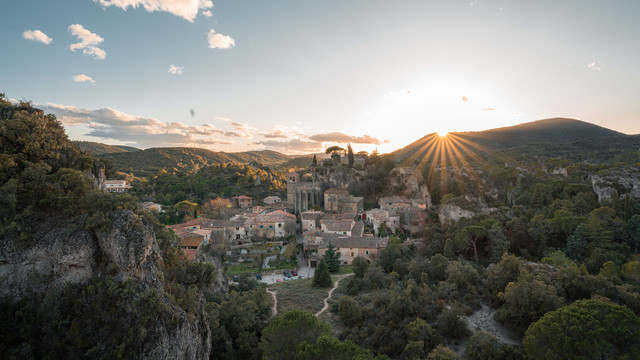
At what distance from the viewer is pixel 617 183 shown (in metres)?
33.2

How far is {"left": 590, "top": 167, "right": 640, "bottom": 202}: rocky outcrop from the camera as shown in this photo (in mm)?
32000

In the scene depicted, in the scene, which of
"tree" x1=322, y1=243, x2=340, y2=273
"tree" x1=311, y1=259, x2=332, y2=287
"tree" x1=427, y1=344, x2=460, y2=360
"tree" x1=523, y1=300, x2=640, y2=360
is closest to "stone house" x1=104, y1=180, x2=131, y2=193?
"tree" x1=322, y1=243, x2=340, y2=273

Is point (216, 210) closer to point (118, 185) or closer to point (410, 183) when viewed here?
point (118, 185)

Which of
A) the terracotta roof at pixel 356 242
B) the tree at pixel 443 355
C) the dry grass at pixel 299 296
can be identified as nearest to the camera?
the tree at pixel 443 355

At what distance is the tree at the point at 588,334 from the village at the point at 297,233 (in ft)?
78.1

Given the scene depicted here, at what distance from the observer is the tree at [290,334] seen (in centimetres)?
1297

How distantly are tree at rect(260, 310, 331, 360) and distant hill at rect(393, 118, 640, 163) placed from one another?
72689 mm

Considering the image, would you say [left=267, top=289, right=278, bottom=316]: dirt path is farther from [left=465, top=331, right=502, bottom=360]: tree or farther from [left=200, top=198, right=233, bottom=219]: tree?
[left=200, top=198, right=233, bottom=219]: tree

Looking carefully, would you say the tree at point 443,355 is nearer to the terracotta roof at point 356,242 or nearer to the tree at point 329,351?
the tree at point 329,351

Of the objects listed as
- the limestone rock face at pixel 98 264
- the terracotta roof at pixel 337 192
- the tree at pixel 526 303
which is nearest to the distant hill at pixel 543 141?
the terracotta roof at pixel 337 192

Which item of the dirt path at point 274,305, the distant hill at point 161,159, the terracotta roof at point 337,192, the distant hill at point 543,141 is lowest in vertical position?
the dirt path at point 274,305

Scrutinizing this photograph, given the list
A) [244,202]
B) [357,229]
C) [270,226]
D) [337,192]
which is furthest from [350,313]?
[244,202]

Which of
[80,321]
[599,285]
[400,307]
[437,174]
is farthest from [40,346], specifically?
[437,174]

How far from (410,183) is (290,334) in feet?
148
